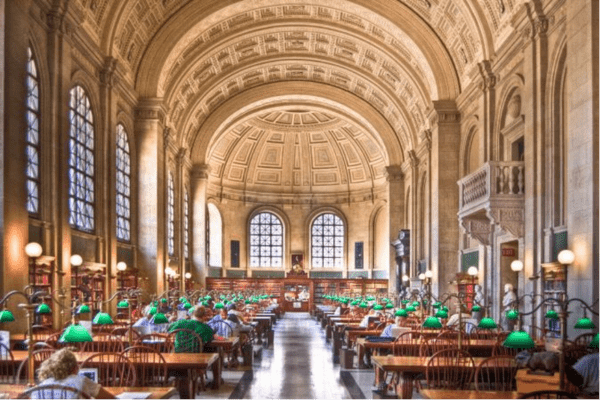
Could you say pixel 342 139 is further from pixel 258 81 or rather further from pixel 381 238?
pixel 258 81

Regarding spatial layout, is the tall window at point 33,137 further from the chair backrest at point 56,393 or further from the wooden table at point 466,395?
the wooden table at point 466,395

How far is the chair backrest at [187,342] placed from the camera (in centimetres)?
1151

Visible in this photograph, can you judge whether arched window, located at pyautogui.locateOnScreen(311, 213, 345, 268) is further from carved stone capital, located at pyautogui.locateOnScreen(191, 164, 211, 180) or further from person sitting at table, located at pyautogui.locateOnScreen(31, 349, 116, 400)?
person sitting at table, located at pyautogui.locateOnScreen(31, 349, 116, 400)

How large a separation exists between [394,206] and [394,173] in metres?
1.89

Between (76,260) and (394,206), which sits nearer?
(76,260)

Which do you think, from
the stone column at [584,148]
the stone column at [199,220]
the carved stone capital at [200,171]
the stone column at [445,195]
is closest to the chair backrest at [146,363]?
the stone column at [584,148]

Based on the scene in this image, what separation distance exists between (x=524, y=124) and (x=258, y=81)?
20533 millimetres

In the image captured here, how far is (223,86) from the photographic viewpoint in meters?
35.2

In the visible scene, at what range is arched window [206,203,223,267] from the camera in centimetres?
4588

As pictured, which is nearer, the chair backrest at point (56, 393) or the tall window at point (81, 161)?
the chair backrest at point (56, 393)

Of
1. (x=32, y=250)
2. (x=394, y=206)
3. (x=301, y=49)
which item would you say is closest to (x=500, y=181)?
(x=32, y=250)

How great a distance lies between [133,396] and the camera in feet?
23.1

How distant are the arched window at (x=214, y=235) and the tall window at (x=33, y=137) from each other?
2972cm

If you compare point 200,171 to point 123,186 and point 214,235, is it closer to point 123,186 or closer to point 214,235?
point 214,235
